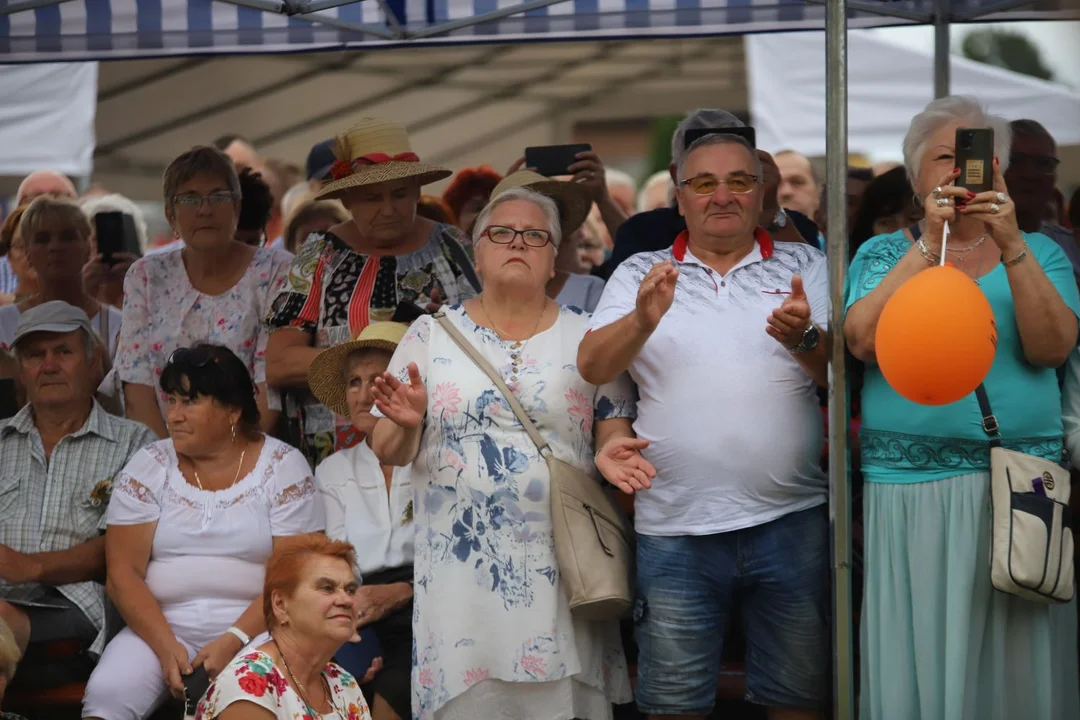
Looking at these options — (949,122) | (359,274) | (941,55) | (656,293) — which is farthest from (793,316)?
(941,55)

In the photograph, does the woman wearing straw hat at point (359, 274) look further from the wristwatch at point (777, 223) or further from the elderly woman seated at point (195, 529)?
the wristwatch at point (777, 223)

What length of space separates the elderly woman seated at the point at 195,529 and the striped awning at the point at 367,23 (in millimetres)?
1505

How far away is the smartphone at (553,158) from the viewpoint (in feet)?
15.1

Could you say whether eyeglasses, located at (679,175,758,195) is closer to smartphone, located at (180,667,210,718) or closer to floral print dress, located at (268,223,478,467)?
floral print dress, located at (268,223,478,467)

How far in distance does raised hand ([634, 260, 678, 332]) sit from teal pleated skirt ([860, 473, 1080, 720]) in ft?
2.12

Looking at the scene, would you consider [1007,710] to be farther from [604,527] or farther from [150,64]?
[150,64]

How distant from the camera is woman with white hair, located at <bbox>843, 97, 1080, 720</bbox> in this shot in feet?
10.2

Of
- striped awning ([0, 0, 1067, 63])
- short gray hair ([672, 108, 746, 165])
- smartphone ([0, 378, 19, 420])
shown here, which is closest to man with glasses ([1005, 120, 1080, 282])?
striped awning ([0, 0, 1067, 63])

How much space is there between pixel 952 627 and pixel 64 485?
8.36 feet

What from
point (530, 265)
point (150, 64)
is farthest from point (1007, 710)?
point (150, 64)

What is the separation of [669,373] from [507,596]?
66 cm

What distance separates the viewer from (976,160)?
2990 millimetres

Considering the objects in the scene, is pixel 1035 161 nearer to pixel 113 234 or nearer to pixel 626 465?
pixel 626 465

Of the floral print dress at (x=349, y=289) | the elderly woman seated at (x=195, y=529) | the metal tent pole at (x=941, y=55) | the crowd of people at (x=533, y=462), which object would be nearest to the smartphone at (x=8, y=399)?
the crowd of people at (x=533, y=462)
